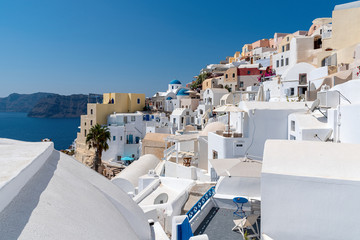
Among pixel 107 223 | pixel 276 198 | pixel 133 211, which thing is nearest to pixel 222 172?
pixel 276 198

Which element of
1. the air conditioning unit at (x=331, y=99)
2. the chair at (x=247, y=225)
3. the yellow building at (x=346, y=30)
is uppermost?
the yellow building at (x=346, y=30)

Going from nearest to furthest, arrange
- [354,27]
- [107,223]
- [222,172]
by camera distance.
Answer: [107,223] → [222,172] → [354,27]

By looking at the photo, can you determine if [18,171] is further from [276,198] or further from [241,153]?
[241,153]

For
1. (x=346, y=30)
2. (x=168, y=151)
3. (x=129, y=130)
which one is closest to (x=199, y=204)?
(x=168, y=151)

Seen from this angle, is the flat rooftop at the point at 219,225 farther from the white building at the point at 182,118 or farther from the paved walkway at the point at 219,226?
the white building at the point at 182,118

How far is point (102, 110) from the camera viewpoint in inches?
2034

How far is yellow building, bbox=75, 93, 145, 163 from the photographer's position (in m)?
50.3

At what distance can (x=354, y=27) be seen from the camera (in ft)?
77.7

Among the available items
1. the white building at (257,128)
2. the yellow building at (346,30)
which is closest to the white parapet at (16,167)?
the white building at (257,128)

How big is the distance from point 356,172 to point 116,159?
47.0 metres

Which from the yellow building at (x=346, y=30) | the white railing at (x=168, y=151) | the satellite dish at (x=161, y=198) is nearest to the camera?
the satellite dish at (x=161, y=198)

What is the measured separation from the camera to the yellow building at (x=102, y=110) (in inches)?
1980

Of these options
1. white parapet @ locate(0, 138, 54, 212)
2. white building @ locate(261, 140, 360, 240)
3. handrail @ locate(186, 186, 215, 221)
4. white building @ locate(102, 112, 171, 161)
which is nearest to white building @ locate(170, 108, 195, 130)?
white building @ locate(102, 112, 171, 161)

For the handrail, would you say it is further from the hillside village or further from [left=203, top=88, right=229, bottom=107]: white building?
[left=203, top=88, right=229, bottom=107]: white building
